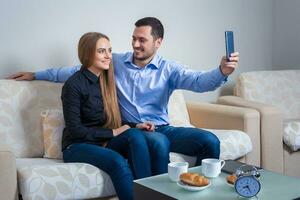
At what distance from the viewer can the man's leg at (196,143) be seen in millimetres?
2270

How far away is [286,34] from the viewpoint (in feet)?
12.6

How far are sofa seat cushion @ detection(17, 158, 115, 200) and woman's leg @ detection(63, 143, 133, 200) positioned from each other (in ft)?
0.12

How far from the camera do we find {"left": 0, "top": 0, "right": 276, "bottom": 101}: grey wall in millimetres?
2676

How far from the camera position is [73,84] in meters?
2.25

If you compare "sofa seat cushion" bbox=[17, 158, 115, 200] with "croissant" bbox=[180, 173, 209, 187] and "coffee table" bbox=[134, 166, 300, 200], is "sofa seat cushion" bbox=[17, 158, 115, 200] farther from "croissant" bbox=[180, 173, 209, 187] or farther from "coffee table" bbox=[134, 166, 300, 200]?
"croissant" bbox=[180, 173, 209, 187]

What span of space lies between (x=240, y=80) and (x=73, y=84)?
147 centimetres

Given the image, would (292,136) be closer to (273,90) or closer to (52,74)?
(273,90)

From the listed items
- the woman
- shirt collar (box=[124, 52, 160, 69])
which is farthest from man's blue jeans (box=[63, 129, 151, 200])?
shirt collar (box=[124, 52, 160, 69])

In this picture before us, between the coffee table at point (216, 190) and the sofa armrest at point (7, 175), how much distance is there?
50cm

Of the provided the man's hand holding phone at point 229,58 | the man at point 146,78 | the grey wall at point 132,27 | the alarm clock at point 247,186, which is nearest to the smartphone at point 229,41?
the man's hand holding phone at point 229,58

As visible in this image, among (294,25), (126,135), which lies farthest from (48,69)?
(294,25)

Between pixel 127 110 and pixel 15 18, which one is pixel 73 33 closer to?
pixel 15 18

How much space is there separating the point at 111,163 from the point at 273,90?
175cm

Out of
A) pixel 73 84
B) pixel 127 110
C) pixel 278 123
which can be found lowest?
pixel 278 123
